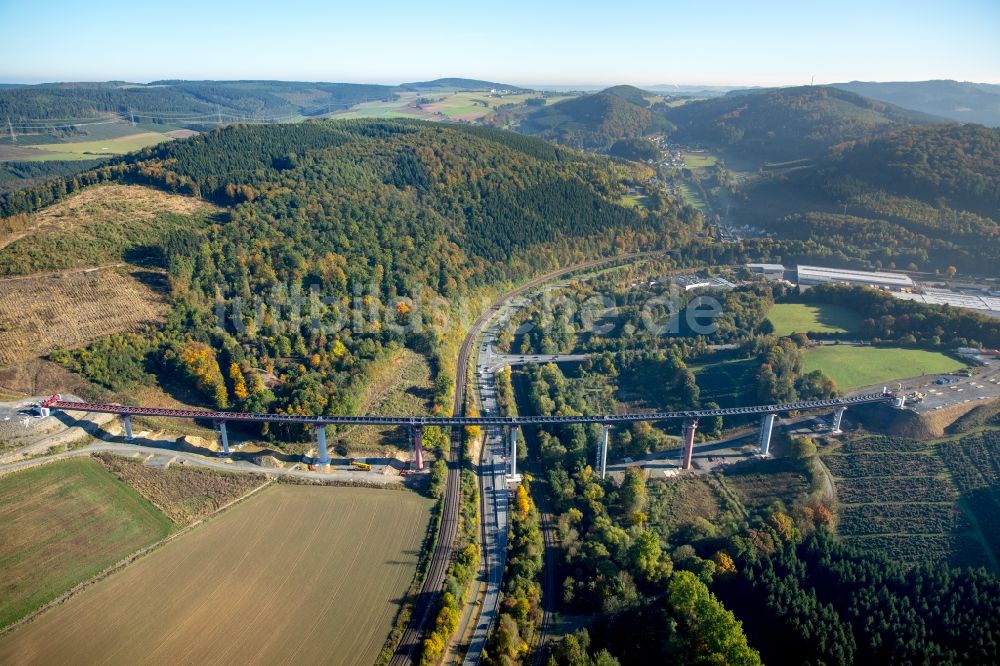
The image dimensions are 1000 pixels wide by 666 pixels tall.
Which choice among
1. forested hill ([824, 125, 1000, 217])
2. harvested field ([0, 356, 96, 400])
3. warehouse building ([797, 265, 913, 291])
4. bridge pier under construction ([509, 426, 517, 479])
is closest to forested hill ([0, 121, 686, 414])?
harvested field ([0, 356, 96, 400])

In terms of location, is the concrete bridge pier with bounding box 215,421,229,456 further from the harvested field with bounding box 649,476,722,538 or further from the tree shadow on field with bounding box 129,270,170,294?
the harvested field with bounding box 649,476,722,538

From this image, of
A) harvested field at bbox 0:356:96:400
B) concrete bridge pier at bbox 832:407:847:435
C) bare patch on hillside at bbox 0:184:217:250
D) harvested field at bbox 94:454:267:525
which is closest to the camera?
harvested field at bbox 94:454:267:525

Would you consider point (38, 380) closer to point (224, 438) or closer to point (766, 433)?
point (224, 438)

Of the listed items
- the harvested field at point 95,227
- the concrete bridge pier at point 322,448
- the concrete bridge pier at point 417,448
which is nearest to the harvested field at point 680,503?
the concrete bridge pier at point 417,448

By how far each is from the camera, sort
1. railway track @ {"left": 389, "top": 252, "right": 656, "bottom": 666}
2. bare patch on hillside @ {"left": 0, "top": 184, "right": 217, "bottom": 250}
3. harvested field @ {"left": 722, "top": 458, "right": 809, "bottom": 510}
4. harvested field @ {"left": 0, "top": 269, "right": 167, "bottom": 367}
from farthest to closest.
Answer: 1. bare patch on hillside @ {"left": 0, "top": 184, "right": 217, "bottom": 250}
2. harvested field @ {"left": 0, "top": 269, "right": 167, "bottom": 367}
3. harvested field @ {"left": 722, "top": 458, "right": 809, "bottom": 510}
4. railway track @ {"left": 389, "top": 252, "right": 656, "bottom": 666}

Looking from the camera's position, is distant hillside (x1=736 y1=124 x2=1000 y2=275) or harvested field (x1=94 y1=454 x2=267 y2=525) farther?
distant hillside (x1=736 y1=124 x2=1000 y2=275)

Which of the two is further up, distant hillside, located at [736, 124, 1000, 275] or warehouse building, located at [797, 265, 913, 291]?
distant hillside, located at [736, 124, 1000, 275]

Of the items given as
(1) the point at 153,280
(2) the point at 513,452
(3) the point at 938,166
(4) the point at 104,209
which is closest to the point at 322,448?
(2) the point at 513,452
